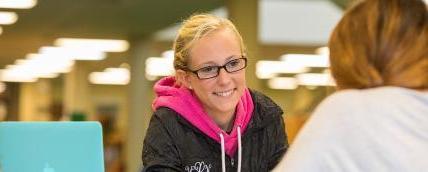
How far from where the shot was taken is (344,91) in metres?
1.36

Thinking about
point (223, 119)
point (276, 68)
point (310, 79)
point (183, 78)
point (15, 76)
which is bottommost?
point (310, 79)

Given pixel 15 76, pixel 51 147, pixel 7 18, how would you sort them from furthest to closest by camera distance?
pixel 15 76 < pixel 7 18 < pixel 51 147

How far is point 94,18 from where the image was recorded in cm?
1025

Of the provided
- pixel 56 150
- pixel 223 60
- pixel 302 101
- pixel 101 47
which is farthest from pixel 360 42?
pixel 302 101

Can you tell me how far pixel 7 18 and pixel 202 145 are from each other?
326 inches

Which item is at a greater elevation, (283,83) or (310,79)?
(310,79)

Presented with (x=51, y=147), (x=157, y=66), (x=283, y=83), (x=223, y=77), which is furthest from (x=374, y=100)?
(x=283, y=83)

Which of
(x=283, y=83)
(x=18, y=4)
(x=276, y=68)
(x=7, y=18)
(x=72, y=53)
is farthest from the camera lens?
(x=283, y=83)

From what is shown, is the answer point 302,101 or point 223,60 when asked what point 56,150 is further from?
point 302,101

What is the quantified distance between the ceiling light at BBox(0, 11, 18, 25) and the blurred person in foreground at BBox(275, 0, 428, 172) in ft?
27.7

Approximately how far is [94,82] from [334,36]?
19333mm

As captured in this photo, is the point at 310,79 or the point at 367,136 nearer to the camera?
the point at 367,136

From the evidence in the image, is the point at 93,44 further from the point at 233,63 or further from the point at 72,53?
the point at 233,63

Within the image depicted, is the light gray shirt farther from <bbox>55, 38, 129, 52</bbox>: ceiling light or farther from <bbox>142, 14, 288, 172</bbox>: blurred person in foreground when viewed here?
<bbox>55, 38, 129, 52</bbox>: ceiling light
